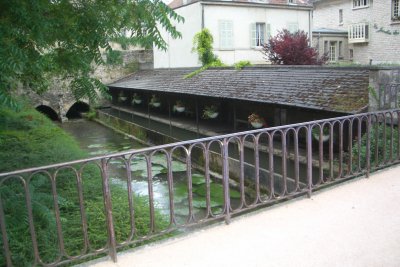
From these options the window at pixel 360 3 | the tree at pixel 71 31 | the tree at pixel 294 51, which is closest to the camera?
the tree at pixel 71 31

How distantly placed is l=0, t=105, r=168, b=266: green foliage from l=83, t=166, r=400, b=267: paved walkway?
89cm

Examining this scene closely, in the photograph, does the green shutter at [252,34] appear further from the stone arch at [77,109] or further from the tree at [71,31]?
the tree at [71,31]

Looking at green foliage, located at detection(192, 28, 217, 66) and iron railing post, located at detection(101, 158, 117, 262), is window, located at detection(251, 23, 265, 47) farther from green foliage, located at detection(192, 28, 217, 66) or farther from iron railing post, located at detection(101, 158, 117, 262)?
iron railing post, located at detection(101, 158, 117, 262)

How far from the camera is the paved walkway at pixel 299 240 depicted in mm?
3344

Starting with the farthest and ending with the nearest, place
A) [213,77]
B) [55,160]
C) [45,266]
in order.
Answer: [213,77] < [55,160] < [45,266]

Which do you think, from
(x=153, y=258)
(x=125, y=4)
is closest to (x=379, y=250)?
(x=153, y=258)

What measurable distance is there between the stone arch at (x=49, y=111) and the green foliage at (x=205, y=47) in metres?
10.7

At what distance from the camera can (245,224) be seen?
4.07 m

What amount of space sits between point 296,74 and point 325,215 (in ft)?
27.7

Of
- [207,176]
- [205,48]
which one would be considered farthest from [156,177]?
[205,48]

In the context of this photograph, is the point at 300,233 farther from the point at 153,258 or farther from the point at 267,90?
the point at 267,90

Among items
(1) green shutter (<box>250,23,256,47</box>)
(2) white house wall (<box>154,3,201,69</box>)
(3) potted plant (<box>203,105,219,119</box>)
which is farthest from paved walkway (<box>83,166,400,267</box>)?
(1) green shutter (<box>250,23,256,47</box>)

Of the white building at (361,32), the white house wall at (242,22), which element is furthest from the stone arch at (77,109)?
the white building at (361,32)

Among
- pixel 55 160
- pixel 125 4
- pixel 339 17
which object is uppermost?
pixel 339 17
